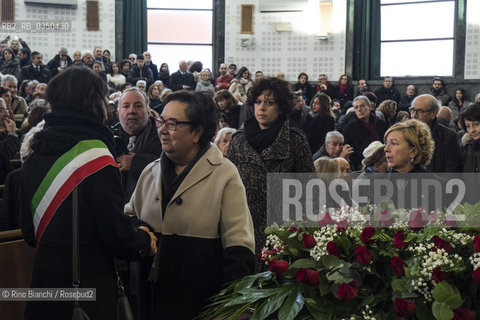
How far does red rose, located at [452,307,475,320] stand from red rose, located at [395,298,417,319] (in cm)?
10

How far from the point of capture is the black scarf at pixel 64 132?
2.16m

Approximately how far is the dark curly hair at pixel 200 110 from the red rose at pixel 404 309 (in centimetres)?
124

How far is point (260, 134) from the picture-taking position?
3.57 m

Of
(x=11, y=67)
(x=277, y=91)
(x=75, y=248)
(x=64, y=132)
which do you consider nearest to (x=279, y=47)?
(x=11, y=67)

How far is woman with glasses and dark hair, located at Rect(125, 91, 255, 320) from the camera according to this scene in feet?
8.05

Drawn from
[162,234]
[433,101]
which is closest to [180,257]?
[162,234]

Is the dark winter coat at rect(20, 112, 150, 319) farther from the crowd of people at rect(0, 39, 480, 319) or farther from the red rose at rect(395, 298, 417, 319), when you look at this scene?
the red rose at rect(395, 298, 417, 319)

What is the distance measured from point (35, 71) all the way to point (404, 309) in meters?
12.0

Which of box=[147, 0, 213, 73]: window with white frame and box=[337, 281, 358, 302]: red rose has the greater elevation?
box=[147, 0, 213, 73]: window with white frame

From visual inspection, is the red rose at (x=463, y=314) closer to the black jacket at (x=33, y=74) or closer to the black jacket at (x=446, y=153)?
the black jacket at (x=446, y=153)

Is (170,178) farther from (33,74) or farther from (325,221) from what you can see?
(33,74)

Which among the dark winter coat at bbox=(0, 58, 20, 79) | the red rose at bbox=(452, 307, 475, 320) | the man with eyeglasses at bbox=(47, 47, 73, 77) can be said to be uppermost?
the man with eyeglasses at bbox=(47, 47, 73, 77)

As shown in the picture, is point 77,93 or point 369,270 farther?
point 77,93

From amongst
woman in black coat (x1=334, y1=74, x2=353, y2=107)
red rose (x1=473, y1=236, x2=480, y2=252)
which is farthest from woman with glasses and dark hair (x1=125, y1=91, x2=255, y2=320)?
woman in black coat (x1=334, y1=74, x2=353, y2=107)
